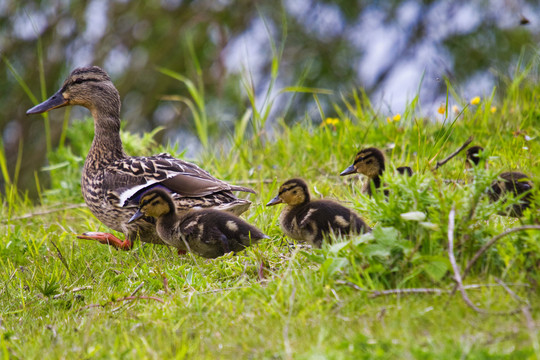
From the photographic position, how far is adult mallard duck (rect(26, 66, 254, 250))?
414 cm

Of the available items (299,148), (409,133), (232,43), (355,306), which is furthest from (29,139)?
(355,306)

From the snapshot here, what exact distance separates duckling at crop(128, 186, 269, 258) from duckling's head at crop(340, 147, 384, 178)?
3.20ft

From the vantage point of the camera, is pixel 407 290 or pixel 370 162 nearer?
pixel 407 290

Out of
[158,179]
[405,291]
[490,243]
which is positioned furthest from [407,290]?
[158,179]

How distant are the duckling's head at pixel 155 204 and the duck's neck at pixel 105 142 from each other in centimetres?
102

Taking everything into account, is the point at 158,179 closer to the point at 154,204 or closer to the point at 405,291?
the point at 154,204

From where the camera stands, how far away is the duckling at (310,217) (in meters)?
3.35

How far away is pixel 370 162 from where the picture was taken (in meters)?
4.14

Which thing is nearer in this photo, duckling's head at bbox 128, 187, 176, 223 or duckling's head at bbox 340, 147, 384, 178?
duckling's head at bbox 128, 187, 176, 223

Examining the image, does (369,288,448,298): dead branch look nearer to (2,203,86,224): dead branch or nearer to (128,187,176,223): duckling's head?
(128,187,176,223): duckling's head

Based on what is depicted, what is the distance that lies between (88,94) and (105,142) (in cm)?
51

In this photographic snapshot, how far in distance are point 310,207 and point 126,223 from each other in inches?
53.0

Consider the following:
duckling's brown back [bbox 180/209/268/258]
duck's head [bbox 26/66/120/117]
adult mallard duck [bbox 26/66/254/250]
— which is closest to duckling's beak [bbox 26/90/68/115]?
duck's head [bbox 26/66/120/117]

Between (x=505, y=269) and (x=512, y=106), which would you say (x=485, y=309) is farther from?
(x=512, y=106)
